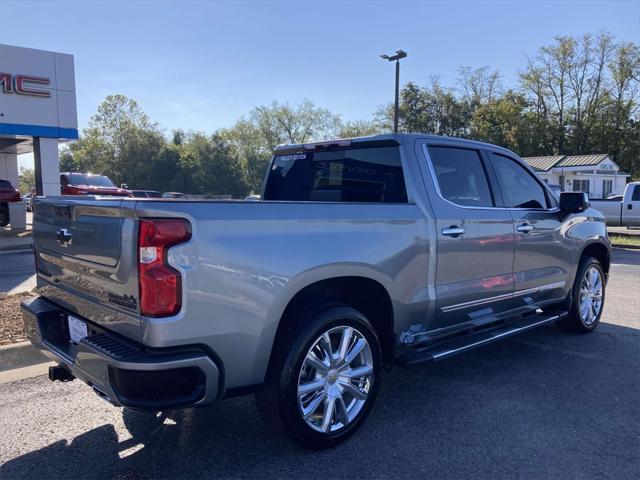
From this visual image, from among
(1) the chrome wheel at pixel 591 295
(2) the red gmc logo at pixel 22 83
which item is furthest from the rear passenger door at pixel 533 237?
(2) the red gmc logo at pixel 22 83

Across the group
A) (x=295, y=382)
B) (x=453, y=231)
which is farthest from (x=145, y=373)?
(x=453, y=231)

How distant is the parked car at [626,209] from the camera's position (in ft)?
62.4

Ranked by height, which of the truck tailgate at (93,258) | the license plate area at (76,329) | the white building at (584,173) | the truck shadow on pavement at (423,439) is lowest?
the truck shadow on pavement at (423,439)

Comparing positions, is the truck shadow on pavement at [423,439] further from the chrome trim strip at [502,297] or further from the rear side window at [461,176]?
the rear side window at [461,176]

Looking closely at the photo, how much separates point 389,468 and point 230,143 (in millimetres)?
59660

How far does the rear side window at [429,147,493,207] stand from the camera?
4020 mm

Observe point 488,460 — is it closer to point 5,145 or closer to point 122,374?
point 122,374

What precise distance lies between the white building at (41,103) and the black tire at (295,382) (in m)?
15.4

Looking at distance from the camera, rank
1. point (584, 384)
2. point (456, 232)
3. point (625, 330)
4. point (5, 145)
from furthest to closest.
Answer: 1. point (5, 145)
2. point (625, 330)
3. point (584, 384)
4. point (456, 232)

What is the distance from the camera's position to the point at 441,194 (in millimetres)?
3867

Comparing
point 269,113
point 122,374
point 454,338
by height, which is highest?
point 269,113

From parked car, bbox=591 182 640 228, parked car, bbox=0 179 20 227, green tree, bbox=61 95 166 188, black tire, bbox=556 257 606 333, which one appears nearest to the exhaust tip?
black tire, bbox=556 257 606 333

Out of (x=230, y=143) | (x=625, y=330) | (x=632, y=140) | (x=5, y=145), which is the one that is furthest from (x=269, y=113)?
(x=625, y=330)

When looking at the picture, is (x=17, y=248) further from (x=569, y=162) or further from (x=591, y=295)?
(x=569, y=162)
